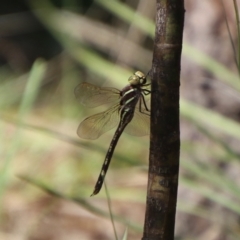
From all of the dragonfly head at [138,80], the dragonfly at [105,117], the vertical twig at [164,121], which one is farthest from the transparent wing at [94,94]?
the vertical twig at [164,121]

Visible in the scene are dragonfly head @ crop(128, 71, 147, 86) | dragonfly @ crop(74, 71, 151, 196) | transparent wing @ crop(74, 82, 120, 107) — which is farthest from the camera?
transparent wing @ crop(74, 82, 120, 107)

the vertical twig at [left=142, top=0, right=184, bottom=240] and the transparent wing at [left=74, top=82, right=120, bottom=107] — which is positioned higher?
the transparent wing at [left=74, top=82, right=120, bottom=107]

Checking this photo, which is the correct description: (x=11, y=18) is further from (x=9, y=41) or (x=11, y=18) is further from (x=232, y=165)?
(x=232, y=165)

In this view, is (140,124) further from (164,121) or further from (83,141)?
(83,141)

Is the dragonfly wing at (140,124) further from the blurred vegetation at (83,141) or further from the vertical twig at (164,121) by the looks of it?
the vertical twig at (164,121)

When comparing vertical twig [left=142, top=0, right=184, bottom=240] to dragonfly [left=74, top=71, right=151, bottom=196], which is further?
dragonfly [left=74, top=71, right=151, bottom=196]

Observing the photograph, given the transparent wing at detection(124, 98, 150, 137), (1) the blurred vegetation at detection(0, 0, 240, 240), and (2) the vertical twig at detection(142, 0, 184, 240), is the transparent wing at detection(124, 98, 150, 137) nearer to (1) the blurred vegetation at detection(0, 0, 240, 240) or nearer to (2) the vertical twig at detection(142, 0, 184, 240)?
(1) the blurred vegetation at detection(0, 0, 240, 240)

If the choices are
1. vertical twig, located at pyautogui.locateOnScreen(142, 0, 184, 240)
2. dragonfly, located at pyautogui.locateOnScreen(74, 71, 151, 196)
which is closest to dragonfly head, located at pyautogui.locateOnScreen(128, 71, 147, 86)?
dragonfly, located at pyautogui.locateOnScreen(74, 71, 151, 196)
